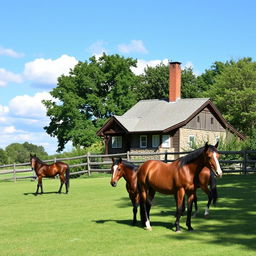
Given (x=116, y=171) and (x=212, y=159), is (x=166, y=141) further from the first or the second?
(x=212, y=159)

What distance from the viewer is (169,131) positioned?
146 feet

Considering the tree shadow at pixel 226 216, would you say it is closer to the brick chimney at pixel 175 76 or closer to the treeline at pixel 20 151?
the brick chimney at pixel 175 76

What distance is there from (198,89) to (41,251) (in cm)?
6362

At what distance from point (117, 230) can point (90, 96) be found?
50392 mm

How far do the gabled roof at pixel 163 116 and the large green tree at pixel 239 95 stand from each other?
838 cm

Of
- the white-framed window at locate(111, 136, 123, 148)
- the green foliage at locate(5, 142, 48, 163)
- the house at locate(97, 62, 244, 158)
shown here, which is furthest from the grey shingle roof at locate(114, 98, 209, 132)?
the green foliage at locate(5, 142, 48, 163)

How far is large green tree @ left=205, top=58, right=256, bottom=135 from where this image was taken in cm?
5659

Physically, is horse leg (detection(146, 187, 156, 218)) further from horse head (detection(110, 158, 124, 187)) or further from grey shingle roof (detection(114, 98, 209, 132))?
grey shingle roof (detection(114, 98, 209, 132))

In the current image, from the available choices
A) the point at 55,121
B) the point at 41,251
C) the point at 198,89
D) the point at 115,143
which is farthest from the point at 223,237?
the point at 198,89

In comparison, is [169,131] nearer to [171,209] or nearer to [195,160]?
[171,209]

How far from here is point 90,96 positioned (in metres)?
59.6

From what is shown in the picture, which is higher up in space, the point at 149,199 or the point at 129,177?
the point at 129,177

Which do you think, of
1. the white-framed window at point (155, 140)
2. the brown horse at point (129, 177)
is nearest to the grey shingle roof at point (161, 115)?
the white-framed window at point (155, 140)

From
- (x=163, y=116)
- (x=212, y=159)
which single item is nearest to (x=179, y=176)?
(x=212, y=159)
